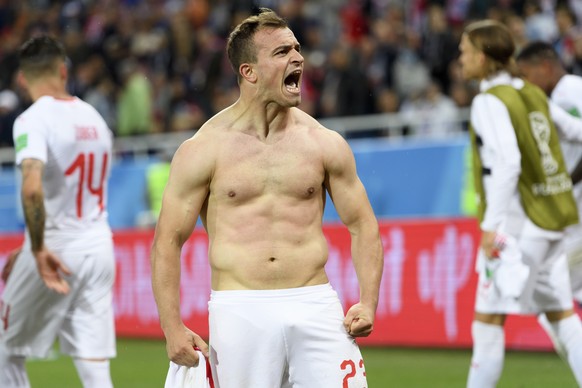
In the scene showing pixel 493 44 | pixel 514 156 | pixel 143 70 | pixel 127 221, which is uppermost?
pixel 493 44

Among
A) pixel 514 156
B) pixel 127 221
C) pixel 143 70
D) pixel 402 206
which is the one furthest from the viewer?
pixel 143 70

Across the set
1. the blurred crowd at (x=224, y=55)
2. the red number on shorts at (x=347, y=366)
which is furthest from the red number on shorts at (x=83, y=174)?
the blurred crowd at (x=224, y=55)

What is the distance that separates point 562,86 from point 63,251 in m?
3.74

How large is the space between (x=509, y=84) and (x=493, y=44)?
0.27 meters

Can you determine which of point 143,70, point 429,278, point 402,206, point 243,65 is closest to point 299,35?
point 143,70

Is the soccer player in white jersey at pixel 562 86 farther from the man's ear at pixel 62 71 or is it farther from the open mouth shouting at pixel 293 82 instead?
the open mouth shouting at pixel 293 82

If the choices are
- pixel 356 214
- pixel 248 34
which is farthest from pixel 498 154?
pixel 248 34

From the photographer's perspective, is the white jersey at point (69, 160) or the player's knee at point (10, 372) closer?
the white jersey at point (69, 160)

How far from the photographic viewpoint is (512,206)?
7.78 metres

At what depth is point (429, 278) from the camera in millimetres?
12141

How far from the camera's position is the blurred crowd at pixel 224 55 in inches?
611

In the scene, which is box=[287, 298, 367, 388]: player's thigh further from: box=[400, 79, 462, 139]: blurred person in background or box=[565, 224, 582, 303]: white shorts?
box=[400, 79, 462, 139]: blurred person in background

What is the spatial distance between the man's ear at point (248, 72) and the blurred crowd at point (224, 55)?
861 centimetres

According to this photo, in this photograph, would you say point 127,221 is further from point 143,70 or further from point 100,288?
point 100,288
